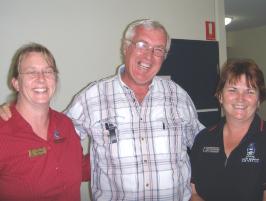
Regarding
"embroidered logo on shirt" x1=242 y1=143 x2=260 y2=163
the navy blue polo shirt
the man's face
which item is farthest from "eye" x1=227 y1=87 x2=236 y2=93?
the man's face

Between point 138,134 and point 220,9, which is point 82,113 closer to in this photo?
point 138,134

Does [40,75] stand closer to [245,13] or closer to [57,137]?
[57,137]

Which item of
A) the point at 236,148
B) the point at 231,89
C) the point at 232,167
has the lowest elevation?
the point at 232,167

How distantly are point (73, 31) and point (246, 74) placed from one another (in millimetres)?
1707

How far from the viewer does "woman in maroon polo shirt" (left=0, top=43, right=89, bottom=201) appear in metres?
1.49

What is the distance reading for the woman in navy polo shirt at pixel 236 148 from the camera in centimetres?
160

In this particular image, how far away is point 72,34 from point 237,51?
645 centimetres

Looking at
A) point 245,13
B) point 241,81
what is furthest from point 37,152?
point 245,13

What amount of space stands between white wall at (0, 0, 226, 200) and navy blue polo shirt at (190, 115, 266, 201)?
1.42 meters

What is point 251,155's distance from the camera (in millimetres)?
1630

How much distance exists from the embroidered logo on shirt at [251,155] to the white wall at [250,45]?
6183 mm

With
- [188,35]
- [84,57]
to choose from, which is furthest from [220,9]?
[84,57]

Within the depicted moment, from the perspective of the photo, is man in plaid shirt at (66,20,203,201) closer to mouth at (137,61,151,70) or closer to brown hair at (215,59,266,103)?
mouth at (137,61,151,70)

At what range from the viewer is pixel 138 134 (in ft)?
6.00
